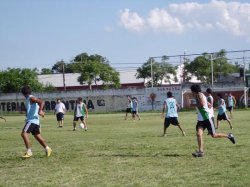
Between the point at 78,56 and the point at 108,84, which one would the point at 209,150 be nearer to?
the point at 108,84

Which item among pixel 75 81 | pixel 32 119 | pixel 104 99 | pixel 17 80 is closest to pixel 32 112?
pixel 32 119

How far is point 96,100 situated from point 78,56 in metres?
52.4

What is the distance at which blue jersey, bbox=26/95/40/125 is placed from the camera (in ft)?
42.5

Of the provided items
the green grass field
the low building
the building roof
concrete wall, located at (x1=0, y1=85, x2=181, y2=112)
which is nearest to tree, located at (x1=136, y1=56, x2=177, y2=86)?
the low building

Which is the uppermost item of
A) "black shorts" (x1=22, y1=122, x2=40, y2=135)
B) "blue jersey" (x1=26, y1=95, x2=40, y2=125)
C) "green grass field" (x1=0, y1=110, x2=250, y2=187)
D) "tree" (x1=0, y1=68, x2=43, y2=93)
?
"tree" (x1=0, y1=68, x2=43, y2=93)

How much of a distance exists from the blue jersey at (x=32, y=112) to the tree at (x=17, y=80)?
67.0 metres

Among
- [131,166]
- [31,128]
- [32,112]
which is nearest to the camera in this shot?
[131,166]

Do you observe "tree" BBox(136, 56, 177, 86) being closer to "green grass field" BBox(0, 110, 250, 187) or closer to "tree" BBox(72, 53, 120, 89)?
"tree" BBox(72, 53, 120, 89)

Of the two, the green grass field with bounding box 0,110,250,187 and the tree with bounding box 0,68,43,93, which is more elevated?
the tree with bounding box 0,68,43,93

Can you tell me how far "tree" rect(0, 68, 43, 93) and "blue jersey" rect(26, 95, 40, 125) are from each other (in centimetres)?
6697

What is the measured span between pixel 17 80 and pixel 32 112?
67452 mm

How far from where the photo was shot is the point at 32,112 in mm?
12969

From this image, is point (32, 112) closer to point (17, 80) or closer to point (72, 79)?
point (17, 80)

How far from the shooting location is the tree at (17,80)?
259 feet
